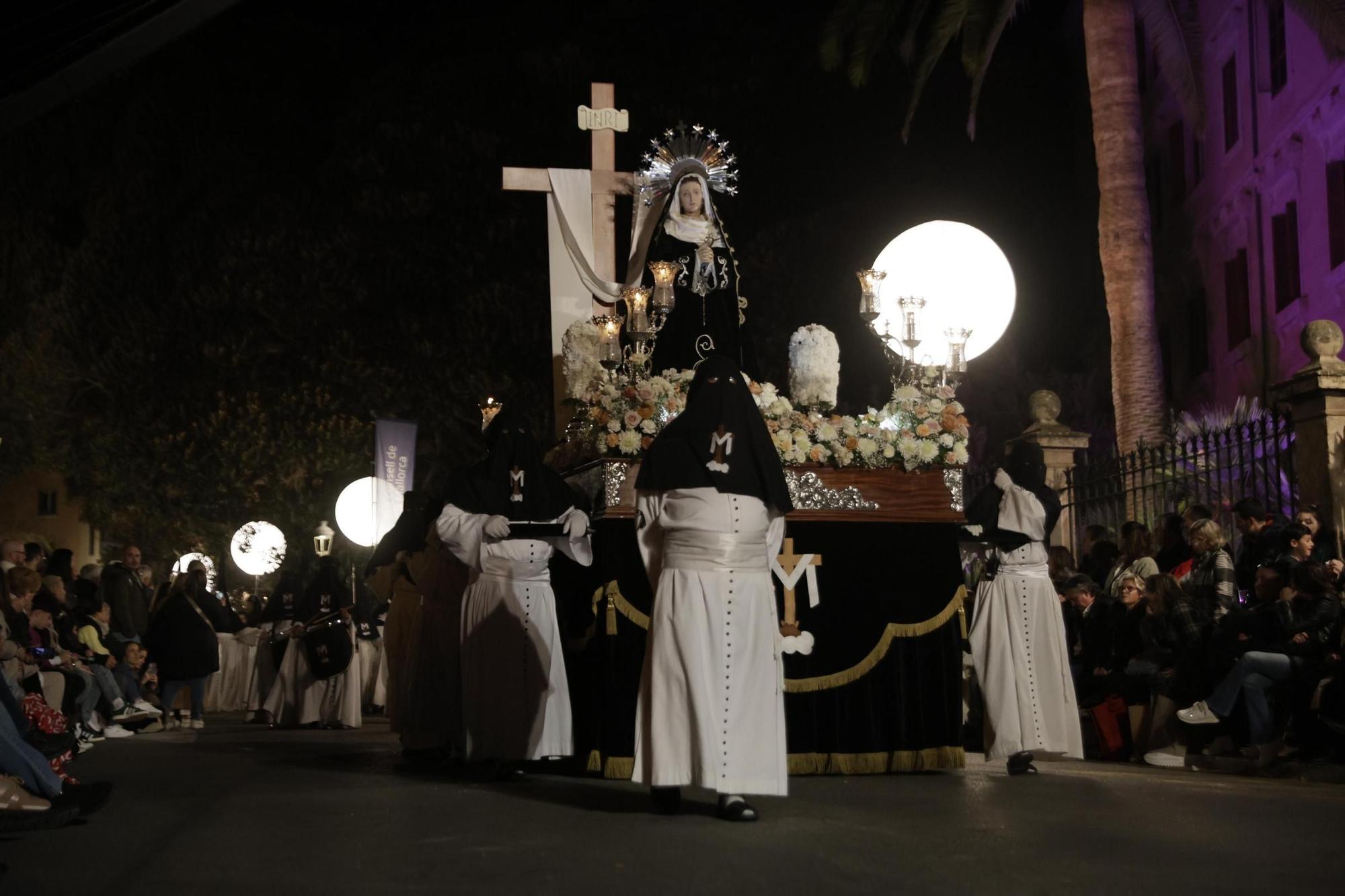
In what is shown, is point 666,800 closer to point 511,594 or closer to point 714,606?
point 714,606

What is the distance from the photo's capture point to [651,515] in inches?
334

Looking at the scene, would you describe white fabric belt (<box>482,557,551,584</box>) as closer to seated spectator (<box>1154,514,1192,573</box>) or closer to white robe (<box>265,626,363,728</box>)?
seated spectator (<box>1154,514,1192,573</box>)

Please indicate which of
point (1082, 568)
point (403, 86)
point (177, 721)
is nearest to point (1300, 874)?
point (1082, 568)

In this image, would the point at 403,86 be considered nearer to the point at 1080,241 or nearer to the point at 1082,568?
the point at 1080,241

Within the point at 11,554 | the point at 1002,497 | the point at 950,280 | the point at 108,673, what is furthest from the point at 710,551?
the point at 108,673

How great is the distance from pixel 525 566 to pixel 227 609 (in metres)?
12.5

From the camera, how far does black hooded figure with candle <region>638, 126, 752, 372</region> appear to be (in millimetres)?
12109

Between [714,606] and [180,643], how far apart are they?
412 inches

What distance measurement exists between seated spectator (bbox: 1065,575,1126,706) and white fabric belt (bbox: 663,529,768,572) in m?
4.94

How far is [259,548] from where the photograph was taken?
2883cm

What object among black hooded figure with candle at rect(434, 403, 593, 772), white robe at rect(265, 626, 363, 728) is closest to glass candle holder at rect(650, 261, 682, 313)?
black hooded figure with candle at rect(434, 403, 593, 772)

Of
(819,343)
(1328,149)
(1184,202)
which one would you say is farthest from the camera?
(1184,202)

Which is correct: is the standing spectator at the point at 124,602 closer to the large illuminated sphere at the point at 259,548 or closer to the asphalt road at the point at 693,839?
the asphalt road at the point at 693,839

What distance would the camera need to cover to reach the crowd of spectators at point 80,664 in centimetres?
844
